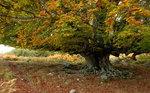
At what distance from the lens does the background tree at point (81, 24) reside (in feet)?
12.9

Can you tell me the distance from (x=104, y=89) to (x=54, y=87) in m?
2.18

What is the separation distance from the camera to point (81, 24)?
457cm

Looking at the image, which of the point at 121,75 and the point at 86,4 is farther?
the point at 121,75

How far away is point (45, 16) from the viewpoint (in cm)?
459

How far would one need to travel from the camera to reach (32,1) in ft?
13.1

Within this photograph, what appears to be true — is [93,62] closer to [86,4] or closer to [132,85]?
[132,85]

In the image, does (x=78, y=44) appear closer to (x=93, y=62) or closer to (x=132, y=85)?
(x=93, y=62)

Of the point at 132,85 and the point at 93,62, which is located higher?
the point at 93,62

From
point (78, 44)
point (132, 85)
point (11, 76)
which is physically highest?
point (78, 44)

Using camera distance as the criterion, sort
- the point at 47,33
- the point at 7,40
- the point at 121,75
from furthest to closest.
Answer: the point at 7,40 → the point at 121,75 → the point at 47,33

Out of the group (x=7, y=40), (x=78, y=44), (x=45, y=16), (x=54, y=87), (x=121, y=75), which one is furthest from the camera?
(x=7, y=40)

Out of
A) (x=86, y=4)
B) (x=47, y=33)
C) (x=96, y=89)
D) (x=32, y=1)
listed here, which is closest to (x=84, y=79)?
(x=96, y=89)

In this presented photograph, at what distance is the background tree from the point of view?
12.9ft

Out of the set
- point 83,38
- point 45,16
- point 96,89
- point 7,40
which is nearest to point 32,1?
point 45,16
